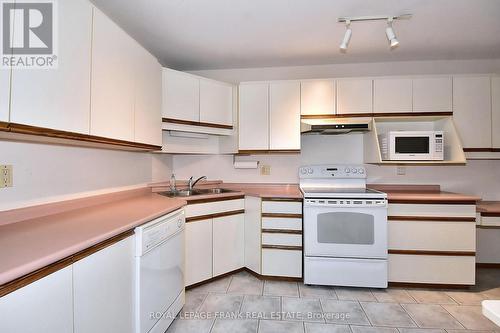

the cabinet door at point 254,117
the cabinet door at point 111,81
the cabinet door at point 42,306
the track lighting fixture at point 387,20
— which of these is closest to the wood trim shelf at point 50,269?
the cabinet door at point 42,306

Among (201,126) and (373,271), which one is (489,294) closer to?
(373,271)

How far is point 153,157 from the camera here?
8.88 ft

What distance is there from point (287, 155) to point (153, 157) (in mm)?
1556

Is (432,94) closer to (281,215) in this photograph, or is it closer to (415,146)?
(415,146)

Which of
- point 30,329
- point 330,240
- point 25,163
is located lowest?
point 330,240

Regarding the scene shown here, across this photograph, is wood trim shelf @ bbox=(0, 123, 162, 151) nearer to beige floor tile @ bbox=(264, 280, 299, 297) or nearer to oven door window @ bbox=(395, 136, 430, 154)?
beige floor tile @ bbox=(264, 280, 299, 297)

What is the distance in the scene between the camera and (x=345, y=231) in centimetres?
228

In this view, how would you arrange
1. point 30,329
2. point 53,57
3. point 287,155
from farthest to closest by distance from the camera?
1. point 287,155
2. point 53,57
3. point 30,329

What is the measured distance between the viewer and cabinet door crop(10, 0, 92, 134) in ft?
3.32

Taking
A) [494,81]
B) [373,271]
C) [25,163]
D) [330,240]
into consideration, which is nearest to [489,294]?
[373,271]

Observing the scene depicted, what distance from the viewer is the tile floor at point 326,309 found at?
1.76 meters

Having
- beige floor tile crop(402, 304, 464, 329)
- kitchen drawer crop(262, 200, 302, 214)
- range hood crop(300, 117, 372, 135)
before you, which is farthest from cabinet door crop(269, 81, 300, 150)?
beige floor tile crop(402, 304, 464, 329)

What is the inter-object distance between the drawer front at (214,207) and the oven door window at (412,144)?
170 centimetres

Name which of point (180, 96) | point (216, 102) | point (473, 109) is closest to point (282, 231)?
point (216, 102)
